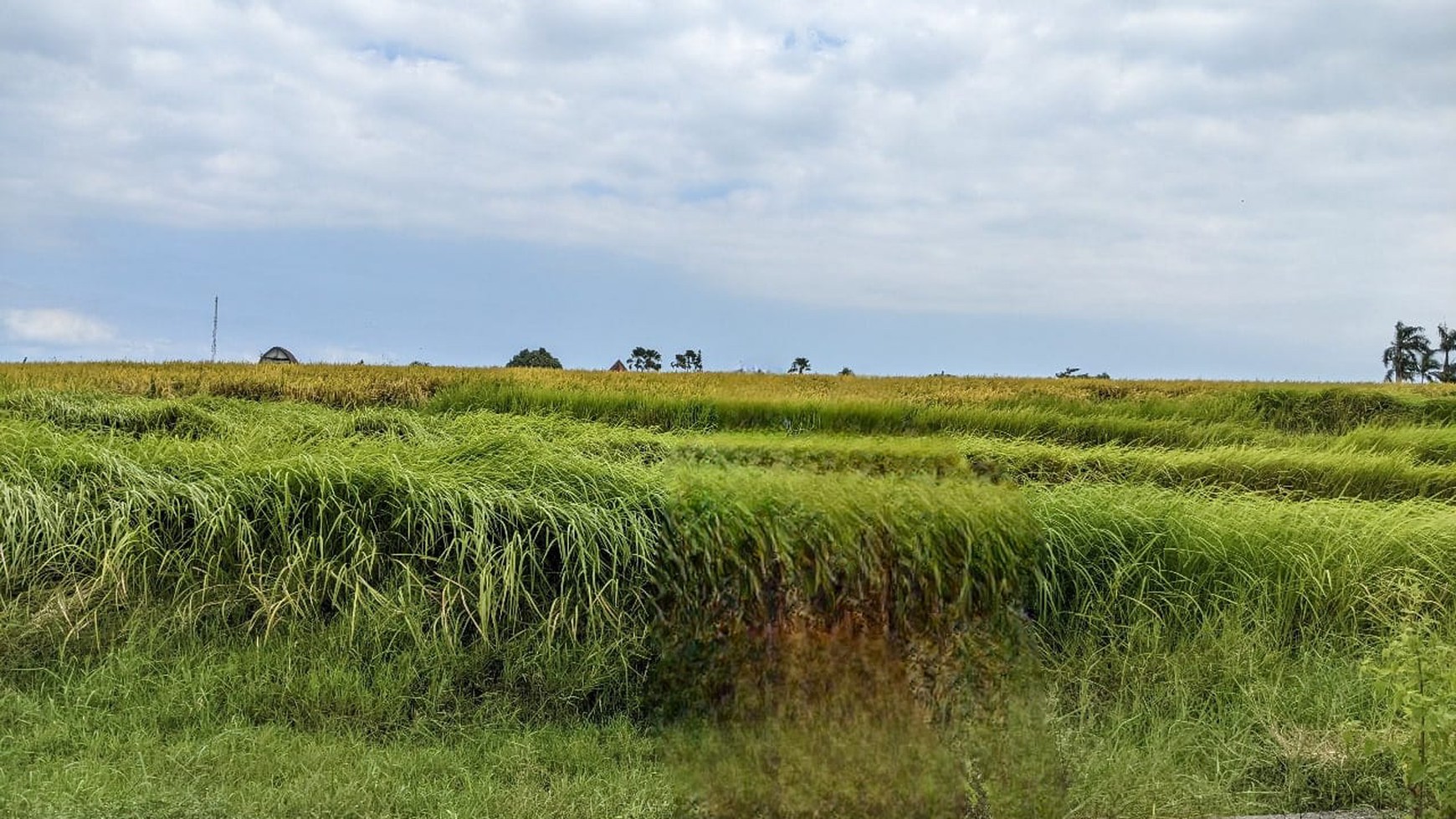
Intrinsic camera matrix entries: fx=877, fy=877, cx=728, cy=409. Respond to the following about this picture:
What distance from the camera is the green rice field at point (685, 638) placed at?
270 cm

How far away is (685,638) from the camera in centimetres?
366

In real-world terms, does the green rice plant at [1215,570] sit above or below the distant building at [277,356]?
below

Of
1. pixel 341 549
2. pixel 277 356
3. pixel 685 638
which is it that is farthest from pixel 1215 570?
pixel 277 356

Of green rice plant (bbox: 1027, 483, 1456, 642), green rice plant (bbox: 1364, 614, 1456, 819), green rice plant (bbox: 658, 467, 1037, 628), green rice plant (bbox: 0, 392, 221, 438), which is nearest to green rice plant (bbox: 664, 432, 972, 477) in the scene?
green rice plant (bbox: 658, 467, 1037, 628)

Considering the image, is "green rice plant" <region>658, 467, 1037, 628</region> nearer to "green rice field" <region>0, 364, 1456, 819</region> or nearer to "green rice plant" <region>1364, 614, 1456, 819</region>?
"green rice field" <region>0, 364, 1456, 819</region>

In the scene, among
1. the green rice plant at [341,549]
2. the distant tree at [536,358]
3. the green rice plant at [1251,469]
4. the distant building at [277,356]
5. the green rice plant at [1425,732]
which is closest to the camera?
the green rice plant at [1425,732]

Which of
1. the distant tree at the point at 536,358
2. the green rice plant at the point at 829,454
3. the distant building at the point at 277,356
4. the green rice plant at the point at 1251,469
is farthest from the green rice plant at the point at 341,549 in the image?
the distant tree at the point at 536,358

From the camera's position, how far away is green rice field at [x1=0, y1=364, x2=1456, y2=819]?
270 cm

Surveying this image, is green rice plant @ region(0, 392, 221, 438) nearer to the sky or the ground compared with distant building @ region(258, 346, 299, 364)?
nearer to the ground

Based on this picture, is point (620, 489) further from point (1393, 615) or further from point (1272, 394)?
point (1272, 394)

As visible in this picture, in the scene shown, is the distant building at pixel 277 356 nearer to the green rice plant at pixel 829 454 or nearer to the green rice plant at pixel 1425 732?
the green rice plant at pixel 829 454

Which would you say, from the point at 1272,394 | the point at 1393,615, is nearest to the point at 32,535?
the point at 1393,615

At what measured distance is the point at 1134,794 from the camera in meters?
2.64

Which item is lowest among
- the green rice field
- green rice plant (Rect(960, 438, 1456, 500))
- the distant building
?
the green rice field
